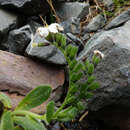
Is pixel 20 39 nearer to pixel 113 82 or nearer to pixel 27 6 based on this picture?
pixel 27 6

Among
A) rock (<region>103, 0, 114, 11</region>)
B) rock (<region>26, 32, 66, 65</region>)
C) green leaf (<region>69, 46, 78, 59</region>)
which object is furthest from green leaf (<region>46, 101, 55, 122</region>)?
rock (<region>103, 0, 114, 11</region>)

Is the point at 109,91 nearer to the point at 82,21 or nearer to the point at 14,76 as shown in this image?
the point at 14,76

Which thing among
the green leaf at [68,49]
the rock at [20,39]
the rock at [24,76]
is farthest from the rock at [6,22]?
the green leaf at [68,49]

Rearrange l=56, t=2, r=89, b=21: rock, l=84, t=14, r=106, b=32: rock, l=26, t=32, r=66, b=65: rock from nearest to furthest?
l=26, t=32, r=66, b=65: rock → l=84, t=14, r=106, b=32: rock → l=56, t=2, r=89, b=21: rock

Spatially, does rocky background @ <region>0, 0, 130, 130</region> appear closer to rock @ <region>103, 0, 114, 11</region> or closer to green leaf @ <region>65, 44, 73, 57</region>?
green leaf @ <region>65, 44, 73, 57</region>

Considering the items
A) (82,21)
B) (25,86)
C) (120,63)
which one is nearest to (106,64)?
(120,63)
